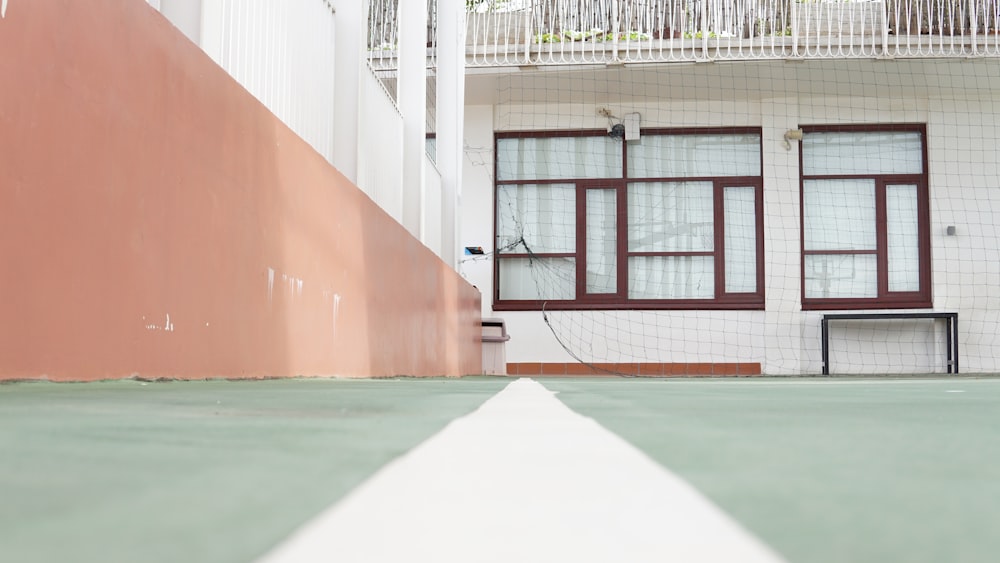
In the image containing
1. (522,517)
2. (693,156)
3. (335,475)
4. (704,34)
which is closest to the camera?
(522,517)

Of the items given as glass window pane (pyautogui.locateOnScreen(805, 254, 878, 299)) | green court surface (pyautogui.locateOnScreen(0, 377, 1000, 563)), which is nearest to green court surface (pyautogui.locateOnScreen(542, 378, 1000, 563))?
green court surface (pyautogui.locateOnScreen(0, 377, 1000, 563))

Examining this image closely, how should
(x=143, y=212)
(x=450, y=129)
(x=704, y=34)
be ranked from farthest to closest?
(x=704, y=34) < (x=450, y=129) < (x=143, y=212)

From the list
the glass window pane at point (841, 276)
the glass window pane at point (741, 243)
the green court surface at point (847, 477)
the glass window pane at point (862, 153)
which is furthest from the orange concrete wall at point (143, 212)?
the glass window pane at point (862, 153)

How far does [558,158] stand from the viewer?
384 inches

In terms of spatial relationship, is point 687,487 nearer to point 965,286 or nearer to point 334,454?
point 334,454

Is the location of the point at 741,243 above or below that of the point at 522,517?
above

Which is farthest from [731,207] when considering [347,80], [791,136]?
[347,80]

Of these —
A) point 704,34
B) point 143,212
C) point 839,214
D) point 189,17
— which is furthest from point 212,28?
point 839,214

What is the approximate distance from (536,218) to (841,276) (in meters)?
2.98

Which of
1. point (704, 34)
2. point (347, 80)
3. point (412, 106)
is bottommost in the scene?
point (347, 80)

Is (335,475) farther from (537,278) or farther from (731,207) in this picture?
(731,207)

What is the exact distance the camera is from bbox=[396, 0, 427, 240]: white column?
5.73 meters

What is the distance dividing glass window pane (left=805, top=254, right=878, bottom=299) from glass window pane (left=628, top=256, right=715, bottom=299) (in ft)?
3.11

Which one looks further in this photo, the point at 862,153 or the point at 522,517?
the point at 862,153
